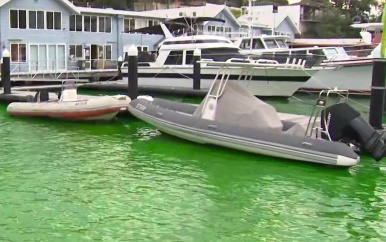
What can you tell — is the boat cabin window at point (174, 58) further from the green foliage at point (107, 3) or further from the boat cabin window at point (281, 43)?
the green foliage at point (107, 3)

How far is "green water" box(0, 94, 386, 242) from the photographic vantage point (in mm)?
6848

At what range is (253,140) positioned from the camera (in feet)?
34.3

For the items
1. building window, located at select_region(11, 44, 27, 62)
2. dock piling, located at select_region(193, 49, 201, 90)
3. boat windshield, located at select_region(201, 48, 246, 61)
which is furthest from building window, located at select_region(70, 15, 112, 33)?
dock piling, located at select_region(193, 49, 201, 90)

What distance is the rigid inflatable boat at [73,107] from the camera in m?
14.4

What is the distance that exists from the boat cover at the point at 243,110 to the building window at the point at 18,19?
20547mm

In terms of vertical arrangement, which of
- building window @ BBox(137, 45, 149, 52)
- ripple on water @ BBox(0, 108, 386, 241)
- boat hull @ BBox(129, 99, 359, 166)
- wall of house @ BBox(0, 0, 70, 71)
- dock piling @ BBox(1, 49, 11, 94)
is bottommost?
ripple on water @ BBox(0, 108, 386, 241)

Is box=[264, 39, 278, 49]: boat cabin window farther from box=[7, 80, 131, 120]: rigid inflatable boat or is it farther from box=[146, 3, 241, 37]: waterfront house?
box=[146, 3, 241, 37]: waterfront house

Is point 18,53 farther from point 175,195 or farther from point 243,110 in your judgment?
point 175,195

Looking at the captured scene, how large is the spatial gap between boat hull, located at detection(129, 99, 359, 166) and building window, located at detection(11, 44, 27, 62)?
18.3 m

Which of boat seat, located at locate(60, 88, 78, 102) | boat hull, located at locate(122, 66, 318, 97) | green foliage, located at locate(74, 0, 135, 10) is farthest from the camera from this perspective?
green foliage, located at locate(74, 0, 135, 10)

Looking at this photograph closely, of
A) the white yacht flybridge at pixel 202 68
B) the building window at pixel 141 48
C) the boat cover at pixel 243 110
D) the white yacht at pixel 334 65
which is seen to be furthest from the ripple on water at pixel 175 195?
the building window at pixel 141 48

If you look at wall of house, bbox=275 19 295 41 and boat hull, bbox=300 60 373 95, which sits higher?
wall of house, bbox=275 19 295 41

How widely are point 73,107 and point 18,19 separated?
55.0 ft

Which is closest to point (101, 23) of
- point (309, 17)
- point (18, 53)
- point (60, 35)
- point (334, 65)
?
point (60, 35)
